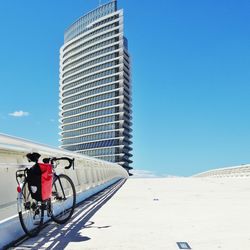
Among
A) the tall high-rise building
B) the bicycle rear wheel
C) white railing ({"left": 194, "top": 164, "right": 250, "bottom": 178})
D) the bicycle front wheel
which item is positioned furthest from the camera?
the tall high-rise building

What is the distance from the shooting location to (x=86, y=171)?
15.0m

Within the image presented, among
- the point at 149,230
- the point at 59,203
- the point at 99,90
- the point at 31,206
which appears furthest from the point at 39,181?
the point at 99,90

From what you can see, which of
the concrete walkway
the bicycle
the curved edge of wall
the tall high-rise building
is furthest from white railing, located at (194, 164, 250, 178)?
the tall high-rise building

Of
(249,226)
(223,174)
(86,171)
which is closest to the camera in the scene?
(249,226)

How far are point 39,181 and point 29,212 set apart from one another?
1.54 feet

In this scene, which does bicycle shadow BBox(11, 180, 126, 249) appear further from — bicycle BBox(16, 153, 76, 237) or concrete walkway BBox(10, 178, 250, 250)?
bicycle BBox(16, 153, 76, 237)

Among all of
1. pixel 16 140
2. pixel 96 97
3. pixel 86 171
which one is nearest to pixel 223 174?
pixel 86 171

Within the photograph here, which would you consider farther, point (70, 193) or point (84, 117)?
point (84, 117)

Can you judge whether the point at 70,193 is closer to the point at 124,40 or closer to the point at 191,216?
the point at 191,216

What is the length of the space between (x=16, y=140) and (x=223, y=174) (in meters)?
39.9

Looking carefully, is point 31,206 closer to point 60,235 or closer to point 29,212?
point 29,212

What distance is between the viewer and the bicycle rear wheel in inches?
244

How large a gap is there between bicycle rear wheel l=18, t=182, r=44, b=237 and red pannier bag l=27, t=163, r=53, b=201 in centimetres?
8

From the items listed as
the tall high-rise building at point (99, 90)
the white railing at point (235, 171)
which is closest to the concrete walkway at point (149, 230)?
the white railing at point (235, 171)
